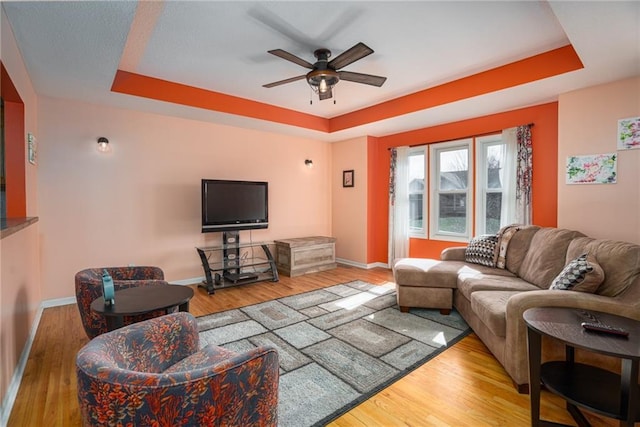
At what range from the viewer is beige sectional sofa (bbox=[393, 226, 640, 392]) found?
6.93 feet

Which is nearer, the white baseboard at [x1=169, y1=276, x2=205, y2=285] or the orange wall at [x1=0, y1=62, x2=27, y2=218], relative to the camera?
the orange wall at [x1=0, y1=62, x2=27, y2=218]

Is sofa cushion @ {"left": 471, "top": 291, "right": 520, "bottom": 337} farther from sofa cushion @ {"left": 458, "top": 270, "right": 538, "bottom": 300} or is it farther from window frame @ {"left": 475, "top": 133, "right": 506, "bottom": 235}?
window frame @ {"left": 475, "top": 133, "right": 506, "bottom": 235}

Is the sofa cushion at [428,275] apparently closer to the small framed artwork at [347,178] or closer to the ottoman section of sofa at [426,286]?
the ottoman section of sofa at [426,286]

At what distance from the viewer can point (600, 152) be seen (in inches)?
126

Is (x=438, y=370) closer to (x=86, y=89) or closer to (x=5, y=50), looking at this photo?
(x=5, y=50)

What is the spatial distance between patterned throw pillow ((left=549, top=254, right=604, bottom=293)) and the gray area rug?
1.05 metres

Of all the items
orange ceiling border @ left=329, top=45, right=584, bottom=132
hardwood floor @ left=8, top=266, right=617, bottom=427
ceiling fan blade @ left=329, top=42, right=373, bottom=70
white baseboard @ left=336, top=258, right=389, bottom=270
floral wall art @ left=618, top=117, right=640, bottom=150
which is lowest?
hardwood floor @ left=8, top=266, right=617, bottom=427

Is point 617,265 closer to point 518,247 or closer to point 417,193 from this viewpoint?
point 518,247

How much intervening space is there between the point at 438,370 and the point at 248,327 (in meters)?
1.82

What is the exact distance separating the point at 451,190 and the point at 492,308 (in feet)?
9.45

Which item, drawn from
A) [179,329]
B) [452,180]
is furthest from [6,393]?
[452,180]

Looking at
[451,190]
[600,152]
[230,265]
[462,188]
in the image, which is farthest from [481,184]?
[230,265]

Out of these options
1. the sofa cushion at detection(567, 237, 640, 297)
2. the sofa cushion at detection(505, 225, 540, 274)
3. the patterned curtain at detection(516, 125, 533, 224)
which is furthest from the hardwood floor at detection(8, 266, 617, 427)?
the patterned curtain at detection(516, 125, 533, 224)

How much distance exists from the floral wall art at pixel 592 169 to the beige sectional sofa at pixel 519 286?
652mm
